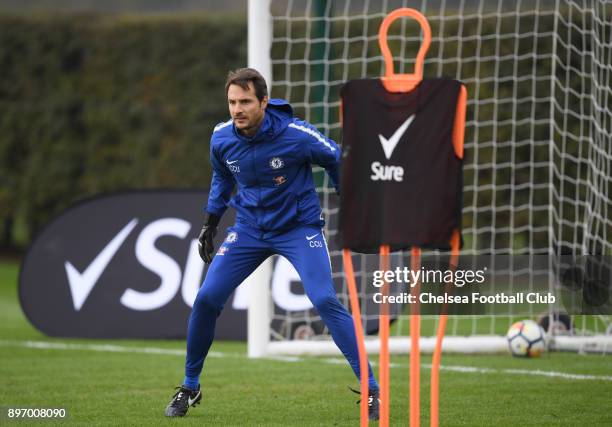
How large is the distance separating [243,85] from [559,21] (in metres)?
5.13

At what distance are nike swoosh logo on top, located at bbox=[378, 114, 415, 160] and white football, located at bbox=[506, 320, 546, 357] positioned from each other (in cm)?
500

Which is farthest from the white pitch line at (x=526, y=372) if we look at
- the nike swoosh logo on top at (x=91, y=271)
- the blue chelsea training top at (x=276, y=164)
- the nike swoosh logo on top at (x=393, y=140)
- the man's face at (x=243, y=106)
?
the nike swoosh logo on top at (x=393, y=140)

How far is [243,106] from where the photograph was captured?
6.07m

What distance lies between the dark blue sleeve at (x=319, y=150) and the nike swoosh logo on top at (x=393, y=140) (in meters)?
1.61

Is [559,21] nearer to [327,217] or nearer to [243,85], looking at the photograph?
[327,217]

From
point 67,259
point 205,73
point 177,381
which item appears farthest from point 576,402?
point 205,73

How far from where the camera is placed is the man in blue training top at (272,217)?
6.36 meters

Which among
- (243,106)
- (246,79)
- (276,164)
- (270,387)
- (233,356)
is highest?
(246,79)

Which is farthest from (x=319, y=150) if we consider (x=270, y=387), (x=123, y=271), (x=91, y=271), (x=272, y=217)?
(x=91, y=271)

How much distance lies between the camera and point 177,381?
8.15 m

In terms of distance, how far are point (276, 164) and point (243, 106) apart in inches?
18.4

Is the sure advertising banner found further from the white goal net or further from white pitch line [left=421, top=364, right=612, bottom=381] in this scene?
white pitch line [left=421, top=364, right=612, bottom=381]

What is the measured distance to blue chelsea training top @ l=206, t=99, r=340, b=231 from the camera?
6.36 m

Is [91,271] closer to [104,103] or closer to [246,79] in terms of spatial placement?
[246,79]
